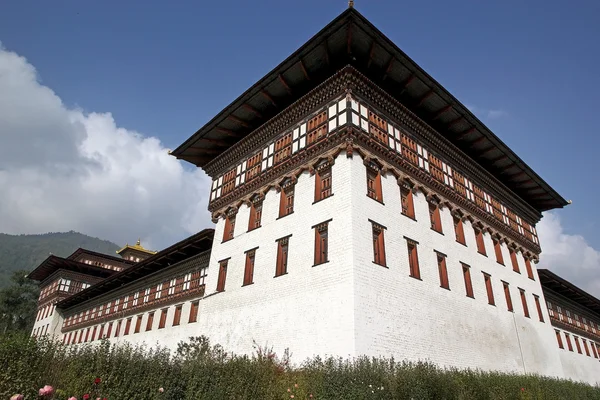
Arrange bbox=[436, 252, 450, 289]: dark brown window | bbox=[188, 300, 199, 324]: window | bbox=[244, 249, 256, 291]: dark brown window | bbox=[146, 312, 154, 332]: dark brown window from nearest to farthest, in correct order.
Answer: bbox=[436, 252, 450, 289]: dark brown window → bbox=[244, 249, 256, 291]: dark brown window → bbox=[188, 300, 199, 324]: window → bbox=[146, 312, 154, 332]: dark brown window

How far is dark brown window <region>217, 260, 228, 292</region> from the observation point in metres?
21.9

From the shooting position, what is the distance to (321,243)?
56.3ft

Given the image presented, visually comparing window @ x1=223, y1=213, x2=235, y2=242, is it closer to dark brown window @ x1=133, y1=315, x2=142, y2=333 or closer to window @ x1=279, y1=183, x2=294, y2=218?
window @ x1=279, y1=183, x2=294, y2=218

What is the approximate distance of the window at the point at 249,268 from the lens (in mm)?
20156

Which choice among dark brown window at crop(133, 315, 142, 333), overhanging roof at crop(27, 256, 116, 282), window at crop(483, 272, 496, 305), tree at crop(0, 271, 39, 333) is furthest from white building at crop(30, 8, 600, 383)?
tree at crop(0, 271, 39, 333)

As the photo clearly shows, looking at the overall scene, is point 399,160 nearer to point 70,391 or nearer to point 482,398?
point 482,398

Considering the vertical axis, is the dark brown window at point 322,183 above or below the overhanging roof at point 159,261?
below

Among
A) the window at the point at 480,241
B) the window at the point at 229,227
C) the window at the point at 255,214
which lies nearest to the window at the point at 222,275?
the window at the point at 229,227

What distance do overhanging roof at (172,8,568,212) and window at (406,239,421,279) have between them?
8.58 meters

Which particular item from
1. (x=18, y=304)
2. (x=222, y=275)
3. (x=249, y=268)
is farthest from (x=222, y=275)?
(x=18, y=304)

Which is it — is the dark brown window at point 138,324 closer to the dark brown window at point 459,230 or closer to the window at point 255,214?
the window at point 255,214

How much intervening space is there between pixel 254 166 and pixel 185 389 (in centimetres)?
1360

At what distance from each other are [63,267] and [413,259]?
2044 inches

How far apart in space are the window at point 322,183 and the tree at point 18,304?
6848cm
